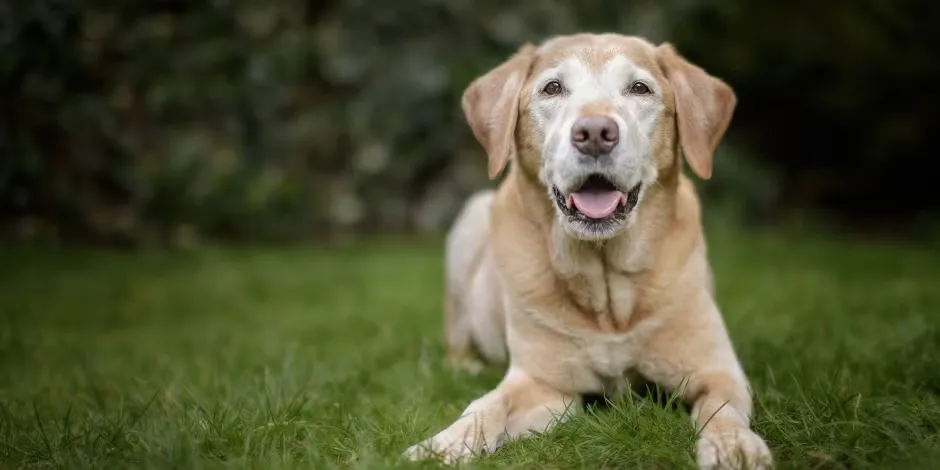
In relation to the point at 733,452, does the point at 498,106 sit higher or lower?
higher

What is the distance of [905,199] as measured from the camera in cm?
1283

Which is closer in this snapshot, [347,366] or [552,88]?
[552,88]

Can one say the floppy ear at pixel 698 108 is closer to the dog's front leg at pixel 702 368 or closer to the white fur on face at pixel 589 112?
the white fur on face at pixel 589 112

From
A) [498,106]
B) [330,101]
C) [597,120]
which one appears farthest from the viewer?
[330,101]

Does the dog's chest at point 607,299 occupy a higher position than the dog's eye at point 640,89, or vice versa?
the dog's eye at point 640,89

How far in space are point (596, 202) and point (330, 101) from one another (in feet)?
30.1

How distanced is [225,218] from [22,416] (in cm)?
775

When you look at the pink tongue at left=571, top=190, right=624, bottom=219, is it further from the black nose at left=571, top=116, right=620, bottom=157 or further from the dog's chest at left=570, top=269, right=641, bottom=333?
the dog's chest at left=570, top=269, right=641, bottom=333

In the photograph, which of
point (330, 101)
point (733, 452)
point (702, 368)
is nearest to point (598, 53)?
point (702, 368)

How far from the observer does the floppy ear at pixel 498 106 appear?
3.25 metres

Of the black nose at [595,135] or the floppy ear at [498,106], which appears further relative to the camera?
the floppy ear at [498,106]

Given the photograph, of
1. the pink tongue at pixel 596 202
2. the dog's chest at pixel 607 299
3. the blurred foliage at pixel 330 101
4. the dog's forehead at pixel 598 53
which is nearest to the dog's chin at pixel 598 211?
the pink tongue at pixel 596 202

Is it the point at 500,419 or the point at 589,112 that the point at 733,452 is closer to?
the point at 500,419

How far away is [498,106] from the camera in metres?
3.35
